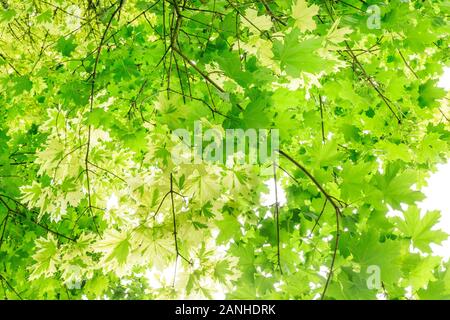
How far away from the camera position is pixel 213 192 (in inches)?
A: 54.4

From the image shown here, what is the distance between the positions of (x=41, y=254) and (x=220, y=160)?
989mm

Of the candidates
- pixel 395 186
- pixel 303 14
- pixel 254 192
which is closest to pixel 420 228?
pixel 395 186

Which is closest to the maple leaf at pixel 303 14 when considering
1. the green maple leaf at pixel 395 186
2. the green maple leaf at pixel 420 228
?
the green maple leaf at pixel 395 186

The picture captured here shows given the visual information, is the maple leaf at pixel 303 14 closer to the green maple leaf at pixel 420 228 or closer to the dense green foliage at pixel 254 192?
the dense green foliage at pixel 254 192

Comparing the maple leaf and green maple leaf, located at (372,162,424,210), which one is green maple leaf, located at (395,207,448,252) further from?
the maple leaf

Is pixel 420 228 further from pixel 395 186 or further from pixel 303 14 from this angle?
pixel 303 14

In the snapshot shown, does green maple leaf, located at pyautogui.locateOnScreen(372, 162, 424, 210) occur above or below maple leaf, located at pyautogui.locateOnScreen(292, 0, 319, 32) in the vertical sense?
below

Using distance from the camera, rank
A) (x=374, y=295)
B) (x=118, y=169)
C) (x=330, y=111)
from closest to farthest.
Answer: (x=374, y=295), (x=118, y=169), (x=330, y=111)

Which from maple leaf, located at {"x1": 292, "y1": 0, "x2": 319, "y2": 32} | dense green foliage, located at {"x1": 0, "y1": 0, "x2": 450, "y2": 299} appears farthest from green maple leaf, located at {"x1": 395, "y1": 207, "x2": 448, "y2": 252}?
maple leaf, located at {"x1": 292, "y1": 0, "x2": 319, "y2": 32}

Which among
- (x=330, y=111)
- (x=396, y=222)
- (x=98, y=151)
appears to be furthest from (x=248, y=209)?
(x=330, y=111)

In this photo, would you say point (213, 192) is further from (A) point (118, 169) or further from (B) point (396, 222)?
(A) point (118, 169)

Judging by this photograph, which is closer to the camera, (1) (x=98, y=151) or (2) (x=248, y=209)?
(2) (x=248, y=209)

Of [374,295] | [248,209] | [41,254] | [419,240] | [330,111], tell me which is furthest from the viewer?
[330,111]
